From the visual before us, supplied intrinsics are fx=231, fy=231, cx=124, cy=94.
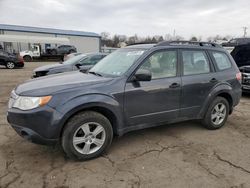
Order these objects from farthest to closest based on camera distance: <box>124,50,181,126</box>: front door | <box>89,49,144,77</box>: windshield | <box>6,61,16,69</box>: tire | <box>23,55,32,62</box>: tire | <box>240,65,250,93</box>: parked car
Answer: <box>23,55,32,62</box>: tire
<box>6,61,16,69</box>: tire
<box>240,65,250,93</box>: parked car
<box>89,49,144,77</box>: windshield
<box>124,50,181,126</box>: front door

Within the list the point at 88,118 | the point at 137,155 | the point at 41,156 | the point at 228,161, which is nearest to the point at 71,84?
the point at 88,118

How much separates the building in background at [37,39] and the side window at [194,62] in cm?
3410

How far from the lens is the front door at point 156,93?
3.61 m

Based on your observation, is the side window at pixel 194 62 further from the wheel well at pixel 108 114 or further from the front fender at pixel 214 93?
the wheel well at pixel 108 114

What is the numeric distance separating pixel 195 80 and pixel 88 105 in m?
2.09

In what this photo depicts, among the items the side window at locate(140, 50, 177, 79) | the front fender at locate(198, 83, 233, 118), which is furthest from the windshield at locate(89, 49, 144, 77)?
the front fender at locate(198, 83, 233, 118)

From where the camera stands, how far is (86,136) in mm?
3357

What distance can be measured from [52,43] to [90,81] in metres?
36.9

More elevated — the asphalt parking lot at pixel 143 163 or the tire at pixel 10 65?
the tire at pixel 10 65

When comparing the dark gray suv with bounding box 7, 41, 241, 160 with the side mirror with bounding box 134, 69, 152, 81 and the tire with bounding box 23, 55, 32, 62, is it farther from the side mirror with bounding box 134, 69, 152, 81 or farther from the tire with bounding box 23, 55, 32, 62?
the tire with bounding box 23, 55, 32, 62

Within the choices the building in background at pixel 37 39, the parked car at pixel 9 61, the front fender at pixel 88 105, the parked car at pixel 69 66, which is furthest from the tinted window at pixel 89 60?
the building in background at pixel 37 39

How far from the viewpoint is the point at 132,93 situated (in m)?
3.56

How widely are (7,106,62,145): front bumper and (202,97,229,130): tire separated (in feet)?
9.62

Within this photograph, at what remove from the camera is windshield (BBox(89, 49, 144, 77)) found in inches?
149
